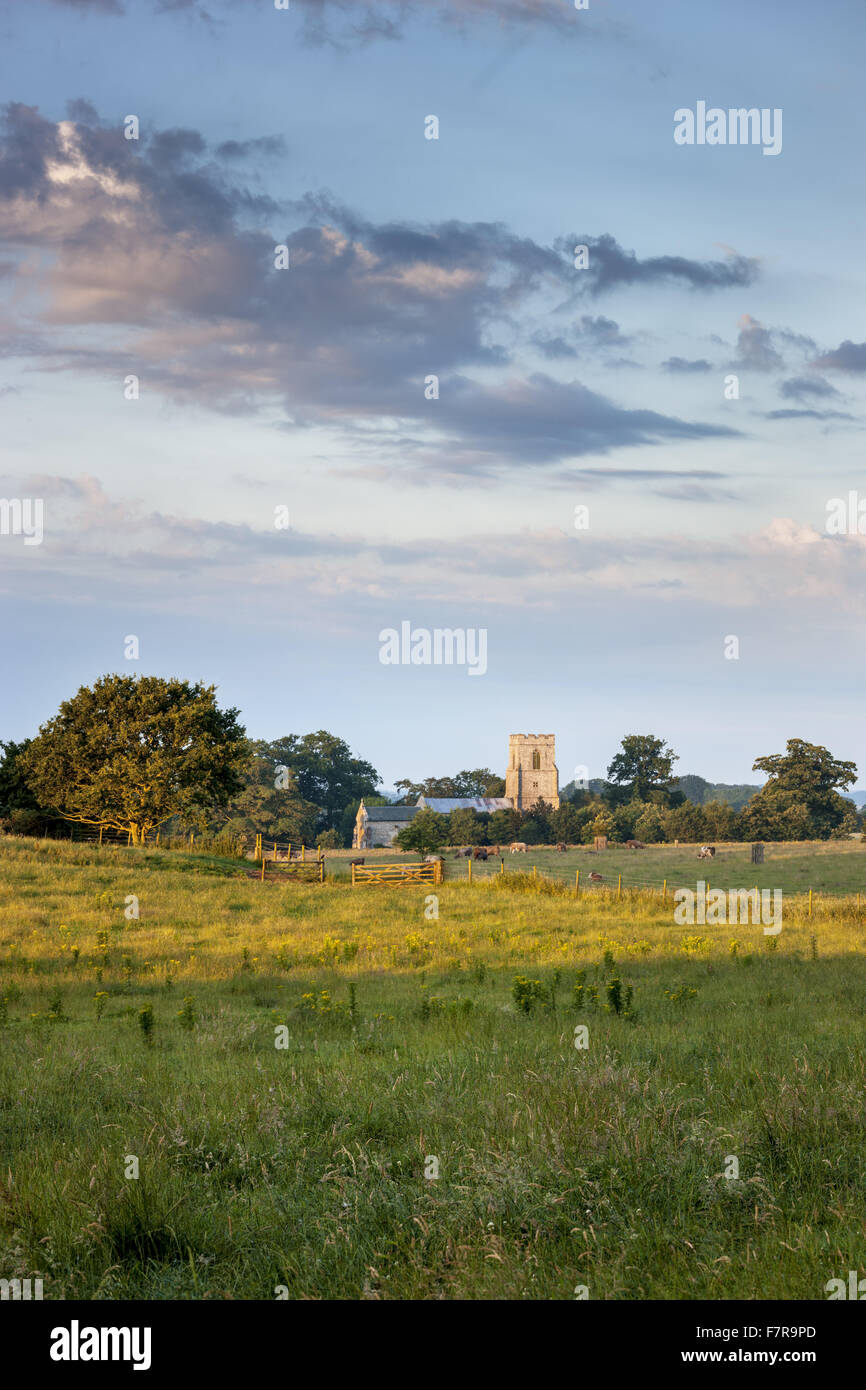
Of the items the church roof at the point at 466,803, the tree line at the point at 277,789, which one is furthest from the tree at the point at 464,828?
the church roof at the point at 466,803

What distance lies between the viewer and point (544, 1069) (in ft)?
28.9

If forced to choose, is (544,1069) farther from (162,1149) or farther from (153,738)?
(153,738)

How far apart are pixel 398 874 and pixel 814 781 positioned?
3030 inches

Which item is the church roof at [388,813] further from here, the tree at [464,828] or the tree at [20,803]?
the tree at [20,803]

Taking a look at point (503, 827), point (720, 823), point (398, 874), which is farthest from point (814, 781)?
point (398, 874)

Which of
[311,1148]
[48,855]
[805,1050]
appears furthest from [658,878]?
[311,1148]

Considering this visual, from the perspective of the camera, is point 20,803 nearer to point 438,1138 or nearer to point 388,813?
point 438,1138

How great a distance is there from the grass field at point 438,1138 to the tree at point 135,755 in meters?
44.3

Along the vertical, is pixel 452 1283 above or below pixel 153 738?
below

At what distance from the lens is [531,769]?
16838cm

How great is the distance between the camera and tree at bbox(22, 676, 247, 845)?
61062 mm

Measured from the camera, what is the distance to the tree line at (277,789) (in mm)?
62156

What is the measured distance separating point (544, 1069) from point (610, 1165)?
2.73 metres
